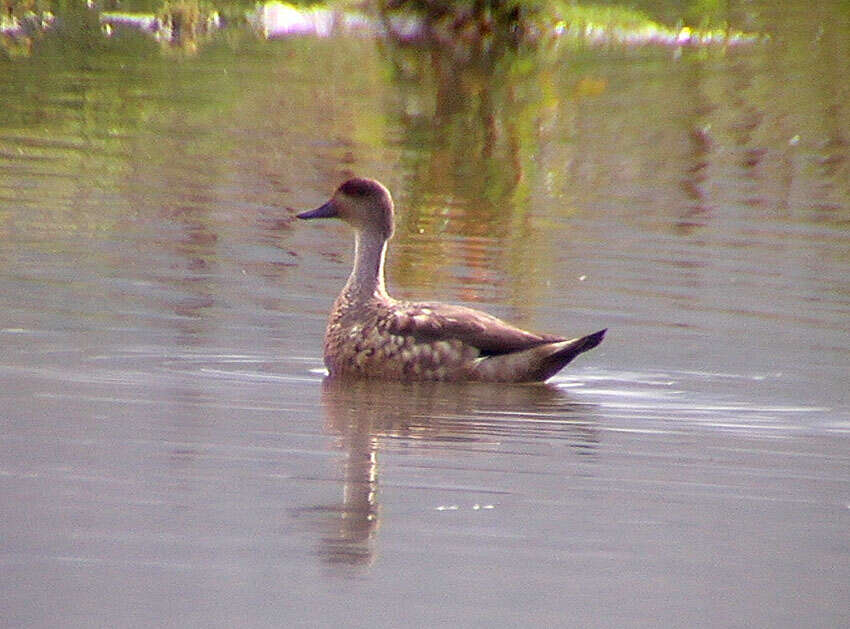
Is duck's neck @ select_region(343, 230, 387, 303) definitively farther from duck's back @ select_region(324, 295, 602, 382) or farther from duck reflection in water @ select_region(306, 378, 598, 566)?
duck reflection in water @ select_region(306, 378, 598, 566)

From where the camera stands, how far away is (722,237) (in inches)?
638

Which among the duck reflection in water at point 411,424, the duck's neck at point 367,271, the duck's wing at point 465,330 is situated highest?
the duck's neck at point 367,271

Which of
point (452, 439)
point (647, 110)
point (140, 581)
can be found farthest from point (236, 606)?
point (647, 110)

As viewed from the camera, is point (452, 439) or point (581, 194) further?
point (581, 194)

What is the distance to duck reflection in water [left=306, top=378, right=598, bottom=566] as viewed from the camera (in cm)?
770

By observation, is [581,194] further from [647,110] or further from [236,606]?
[236,606]

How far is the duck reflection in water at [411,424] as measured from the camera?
7695 millimetres

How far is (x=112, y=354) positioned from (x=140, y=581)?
4327mm

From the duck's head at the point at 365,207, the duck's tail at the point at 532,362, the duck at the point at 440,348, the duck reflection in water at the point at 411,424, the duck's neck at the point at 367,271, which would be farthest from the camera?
the duck's head at the point at 365,207

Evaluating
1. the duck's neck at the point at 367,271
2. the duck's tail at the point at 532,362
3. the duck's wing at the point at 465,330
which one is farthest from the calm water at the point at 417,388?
the duck's neck at the point at 367,271

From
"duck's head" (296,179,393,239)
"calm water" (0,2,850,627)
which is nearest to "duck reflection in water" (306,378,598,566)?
"calm water" (0,2,850,627)

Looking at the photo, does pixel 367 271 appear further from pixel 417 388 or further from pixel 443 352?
pixel 417 388

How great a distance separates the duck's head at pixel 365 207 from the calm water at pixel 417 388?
2.09 feet

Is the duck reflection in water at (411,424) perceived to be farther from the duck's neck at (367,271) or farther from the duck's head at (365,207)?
the duck's head at (365,207)
